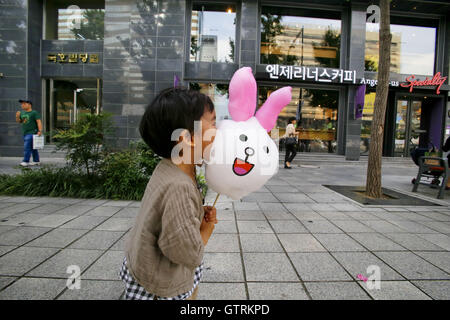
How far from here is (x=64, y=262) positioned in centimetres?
269

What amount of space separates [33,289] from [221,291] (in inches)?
63.1

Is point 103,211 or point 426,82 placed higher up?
point 426,82

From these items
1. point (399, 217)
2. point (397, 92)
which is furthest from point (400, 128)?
point (399, 217)

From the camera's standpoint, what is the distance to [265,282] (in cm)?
241

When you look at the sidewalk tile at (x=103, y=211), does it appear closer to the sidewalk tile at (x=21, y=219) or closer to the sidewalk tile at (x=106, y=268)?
the sidewalk tile at (x=21, y=219)

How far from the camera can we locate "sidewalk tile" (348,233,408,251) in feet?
10.6

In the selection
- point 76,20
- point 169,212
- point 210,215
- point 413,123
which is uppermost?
point 76,20

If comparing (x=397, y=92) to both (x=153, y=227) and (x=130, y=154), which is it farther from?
(x=153, y=227)

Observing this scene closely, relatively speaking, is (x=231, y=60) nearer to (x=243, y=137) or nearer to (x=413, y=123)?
(x=413, y=123)

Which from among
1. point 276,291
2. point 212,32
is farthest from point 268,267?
point 212,32

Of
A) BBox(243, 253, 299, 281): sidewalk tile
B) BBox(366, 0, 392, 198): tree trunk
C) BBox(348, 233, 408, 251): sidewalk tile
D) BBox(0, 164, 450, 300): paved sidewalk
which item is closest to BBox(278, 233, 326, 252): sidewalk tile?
BBox(0, 164, 450, 300): paved sidewalk

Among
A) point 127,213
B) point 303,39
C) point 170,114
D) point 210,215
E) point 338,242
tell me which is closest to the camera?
point 170,114

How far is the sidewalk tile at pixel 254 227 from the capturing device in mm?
3732

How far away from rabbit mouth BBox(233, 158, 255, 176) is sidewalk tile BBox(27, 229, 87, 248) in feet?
9.09
